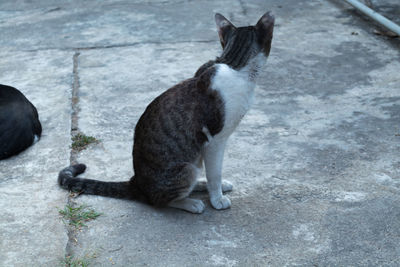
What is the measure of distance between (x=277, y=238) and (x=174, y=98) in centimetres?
100

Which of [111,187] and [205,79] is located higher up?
[205,79]

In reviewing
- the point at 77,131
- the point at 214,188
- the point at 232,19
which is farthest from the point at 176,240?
the point at 232,19

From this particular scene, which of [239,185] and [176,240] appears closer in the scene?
[176,240]

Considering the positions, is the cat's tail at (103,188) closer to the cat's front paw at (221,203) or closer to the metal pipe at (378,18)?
the cat's front paw at (221,203)

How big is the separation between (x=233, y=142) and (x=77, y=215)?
1.41 metres

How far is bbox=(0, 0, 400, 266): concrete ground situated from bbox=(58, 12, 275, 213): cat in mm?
180

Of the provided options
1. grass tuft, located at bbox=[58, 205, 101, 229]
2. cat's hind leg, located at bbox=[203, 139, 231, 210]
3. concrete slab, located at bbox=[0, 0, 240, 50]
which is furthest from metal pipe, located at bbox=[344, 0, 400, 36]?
grass tuft, located at bbox=[58, 205, 101, 229]

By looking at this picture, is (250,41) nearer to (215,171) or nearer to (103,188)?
(215,171)

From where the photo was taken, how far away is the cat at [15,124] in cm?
370

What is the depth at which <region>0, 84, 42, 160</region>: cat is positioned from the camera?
3699 mm

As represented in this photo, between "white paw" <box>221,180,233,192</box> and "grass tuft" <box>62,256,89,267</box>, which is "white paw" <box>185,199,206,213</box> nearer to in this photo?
"white paw" <box>221,180,233,192</box>

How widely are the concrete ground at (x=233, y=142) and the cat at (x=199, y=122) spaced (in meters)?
0.18

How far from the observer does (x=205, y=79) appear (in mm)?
2854

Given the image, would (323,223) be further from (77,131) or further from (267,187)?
(77,131)
